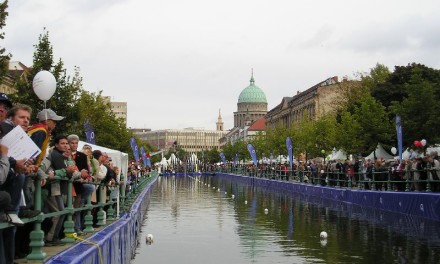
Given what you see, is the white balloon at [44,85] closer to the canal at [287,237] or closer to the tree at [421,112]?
the canal at [287,237]

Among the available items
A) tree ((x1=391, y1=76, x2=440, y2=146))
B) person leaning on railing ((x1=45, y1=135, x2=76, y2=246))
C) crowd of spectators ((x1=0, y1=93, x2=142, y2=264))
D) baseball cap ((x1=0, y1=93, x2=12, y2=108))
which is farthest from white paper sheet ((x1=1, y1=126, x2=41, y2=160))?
tree ((x1=391, y1=76, x2=440, y2=146))

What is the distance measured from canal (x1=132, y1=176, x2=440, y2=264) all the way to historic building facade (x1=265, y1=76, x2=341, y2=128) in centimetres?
6828

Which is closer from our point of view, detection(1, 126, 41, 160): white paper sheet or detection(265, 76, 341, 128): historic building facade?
detection(1, 126, 41, 160): white paper sheet

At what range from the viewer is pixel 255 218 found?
24797mm

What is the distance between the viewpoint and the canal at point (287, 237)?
14305 mm

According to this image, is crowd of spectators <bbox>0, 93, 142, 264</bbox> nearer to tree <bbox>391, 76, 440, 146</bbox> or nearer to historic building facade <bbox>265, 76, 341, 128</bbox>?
tree <bbox>391, 76, 440, 146</bbox>

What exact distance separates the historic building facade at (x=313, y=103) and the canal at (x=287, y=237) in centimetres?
6828

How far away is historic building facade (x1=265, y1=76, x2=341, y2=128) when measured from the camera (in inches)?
4268

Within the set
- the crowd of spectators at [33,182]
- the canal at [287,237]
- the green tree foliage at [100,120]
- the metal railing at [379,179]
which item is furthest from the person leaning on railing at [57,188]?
the green tree foliage at [100,120]

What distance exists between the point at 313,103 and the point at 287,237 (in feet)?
313

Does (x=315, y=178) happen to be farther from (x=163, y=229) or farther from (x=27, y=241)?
(x=27, y=241)

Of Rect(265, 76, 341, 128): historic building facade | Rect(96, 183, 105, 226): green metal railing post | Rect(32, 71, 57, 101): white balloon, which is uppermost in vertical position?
Rect(265, 76, 341, 128): historic building facade

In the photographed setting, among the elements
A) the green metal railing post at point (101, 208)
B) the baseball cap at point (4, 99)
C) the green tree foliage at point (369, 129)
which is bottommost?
the green metal railing post at point (101, 208)

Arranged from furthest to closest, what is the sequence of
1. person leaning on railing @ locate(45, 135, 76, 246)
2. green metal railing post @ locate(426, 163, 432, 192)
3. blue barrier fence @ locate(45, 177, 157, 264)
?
green metal railing post @ locate(426, 163, 432, 192) < person leaning on railing @ locate(45, 135, 76, 246) < blue barrier fence @ locate(45, 177, 157, 264)
